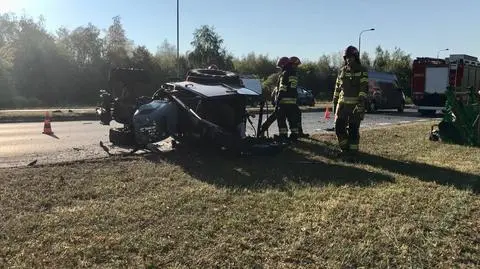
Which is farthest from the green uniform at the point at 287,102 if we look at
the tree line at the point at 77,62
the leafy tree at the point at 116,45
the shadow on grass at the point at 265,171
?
the leafy tree at the point at 116,45

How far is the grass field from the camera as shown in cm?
429

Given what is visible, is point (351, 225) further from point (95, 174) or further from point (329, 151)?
point (329, 151)

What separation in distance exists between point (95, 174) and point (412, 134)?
8615 millimetres

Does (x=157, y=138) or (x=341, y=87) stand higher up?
(x=341, y=87)

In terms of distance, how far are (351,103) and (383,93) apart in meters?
19.6

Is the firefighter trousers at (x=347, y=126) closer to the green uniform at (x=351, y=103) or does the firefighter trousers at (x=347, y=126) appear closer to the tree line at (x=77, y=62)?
the green uniform at (x=351, y=103)

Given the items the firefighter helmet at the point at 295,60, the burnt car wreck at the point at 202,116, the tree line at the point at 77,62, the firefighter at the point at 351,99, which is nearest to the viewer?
the burnt car wreck at the point at 202,116

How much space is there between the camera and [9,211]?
17.5 feet

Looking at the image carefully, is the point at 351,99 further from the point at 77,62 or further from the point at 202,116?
the point at 77,62

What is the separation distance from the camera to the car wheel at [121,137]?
10.3 m

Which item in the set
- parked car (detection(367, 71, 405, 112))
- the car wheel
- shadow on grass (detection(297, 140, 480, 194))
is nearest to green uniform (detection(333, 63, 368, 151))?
shadow on grass (detection(297, 140, 480, 194))

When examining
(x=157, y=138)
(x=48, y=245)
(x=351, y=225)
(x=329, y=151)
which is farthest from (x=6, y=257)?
(x=329, y=151)

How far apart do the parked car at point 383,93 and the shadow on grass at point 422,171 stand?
60.1 ft

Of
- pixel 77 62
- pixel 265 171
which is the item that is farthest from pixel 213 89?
pixel 77 62
